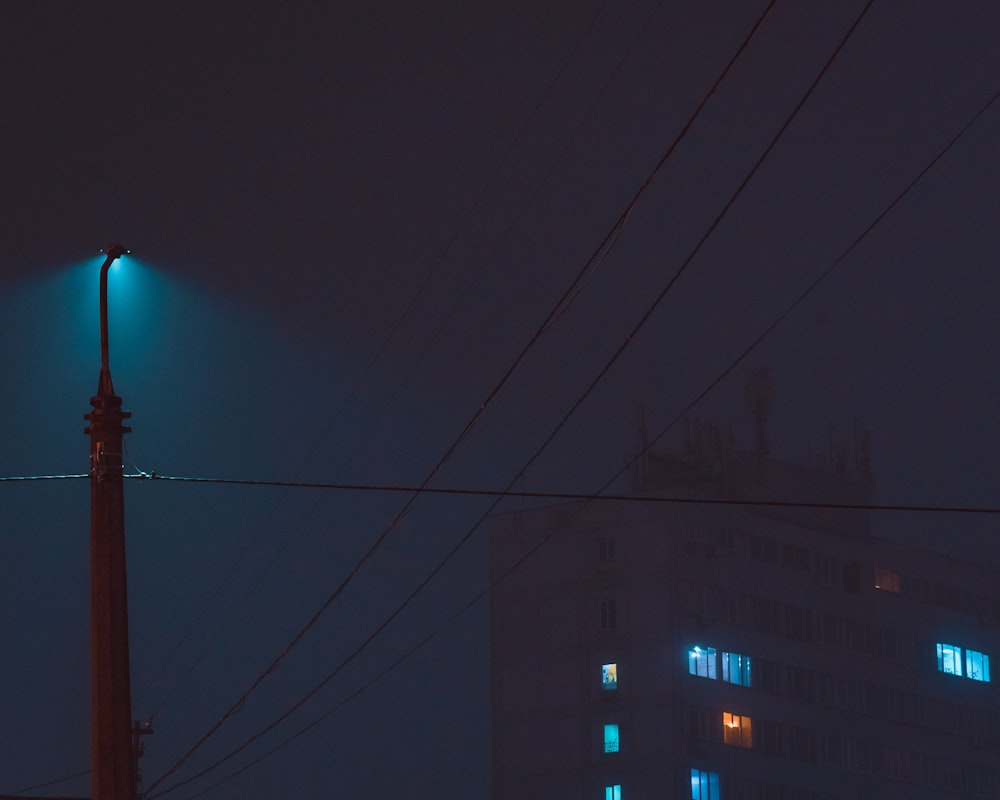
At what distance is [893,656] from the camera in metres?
116

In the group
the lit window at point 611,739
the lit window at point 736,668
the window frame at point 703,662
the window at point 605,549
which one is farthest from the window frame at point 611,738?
the window at point 605,549

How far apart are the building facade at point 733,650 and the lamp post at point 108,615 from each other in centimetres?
8699

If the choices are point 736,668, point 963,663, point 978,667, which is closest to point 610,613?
point 736,668

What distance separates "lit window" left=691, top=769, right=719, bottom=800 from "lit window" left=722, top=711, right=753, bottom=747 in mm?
2752

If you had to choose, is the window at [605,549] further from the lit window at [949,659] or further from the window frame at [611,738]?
the lit window at [949,659]

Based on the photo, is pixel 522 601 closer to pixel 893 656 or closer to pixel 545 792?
pixel 545 792

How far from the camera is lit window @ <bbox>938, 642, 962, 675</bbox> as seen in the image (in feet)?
386

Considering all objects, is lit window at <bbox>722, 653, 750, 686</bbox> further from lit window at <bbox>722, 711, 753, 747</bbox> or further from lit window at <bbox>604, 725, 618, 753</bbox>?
lit window at <bbox>604, 725, 618, 753</bbox>

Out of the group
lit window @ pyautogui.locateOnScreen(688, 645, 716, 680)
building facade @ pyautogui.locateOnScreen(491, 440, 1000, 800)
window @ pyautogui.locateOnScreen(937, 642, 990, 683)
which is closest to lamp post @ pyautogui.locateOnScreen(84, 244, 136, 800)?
building facade @ pyautogui.locateOnScreen(491, 440, 1000, 800)

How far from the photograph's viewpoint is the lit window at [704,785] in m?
103

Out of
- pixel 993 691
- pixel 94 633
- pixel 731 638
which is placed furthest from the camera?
pixel 993 691

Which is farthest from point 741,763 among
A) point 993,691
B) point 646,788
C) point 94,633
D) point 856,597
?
point 94,633

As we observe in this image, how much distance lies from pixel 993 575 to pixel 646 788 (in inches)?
1333

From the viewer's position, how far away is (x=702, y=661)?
107 m
